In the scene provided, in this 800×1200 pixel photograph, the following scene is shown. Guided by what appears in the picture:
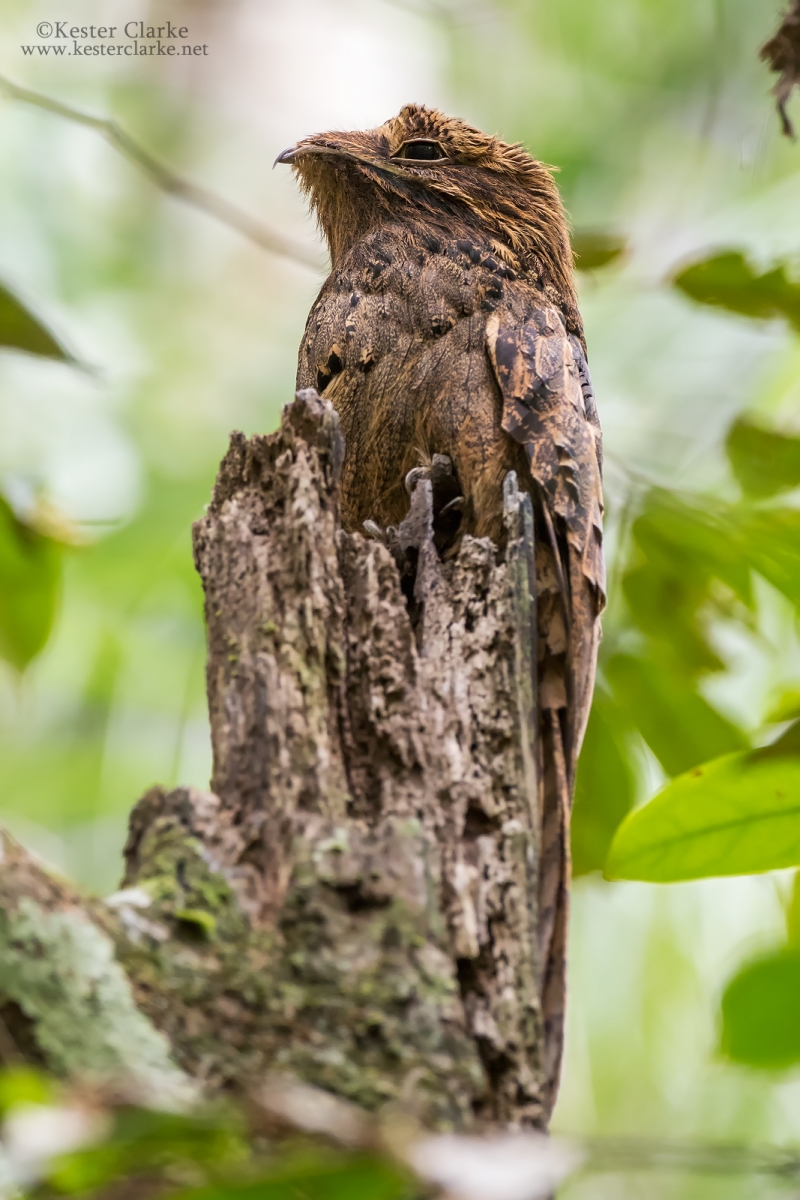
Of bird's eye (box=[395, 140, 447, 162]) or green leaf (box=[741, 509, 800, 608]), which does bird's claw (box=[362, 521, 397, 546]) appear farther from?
bird's eye (box=[395, 140, 447, 162])

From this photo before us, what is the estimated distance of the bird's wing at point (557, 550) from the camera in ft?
7.94

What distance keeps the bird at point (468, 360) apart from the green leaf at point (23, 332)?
741 mm

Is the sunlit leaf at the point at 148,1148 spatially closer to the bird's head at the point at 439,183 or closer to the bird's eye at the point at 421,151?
the bird's head at the point at 439,183

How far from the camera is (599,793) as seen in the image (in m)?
3.27

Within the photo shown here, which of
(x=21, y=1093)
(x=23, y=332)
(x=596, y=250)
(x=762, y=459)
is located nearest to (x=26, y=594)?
(x=23, y=332)

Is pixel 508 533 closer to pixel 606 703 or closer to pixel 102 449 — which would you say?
pixel 606 703

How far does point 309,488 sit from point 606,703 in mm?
1392

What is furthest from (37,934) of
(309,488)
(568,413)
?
(568,413)

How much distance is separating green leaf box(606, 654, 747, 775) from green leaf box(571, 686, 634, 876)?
0.15 m

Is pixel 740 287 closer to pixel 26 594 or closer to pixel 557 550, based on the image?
pixel 557 550

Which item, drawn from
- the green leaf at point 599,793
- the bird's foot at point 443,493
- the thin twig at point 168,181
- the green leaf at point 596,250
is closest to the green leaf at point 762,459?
the green leaf at point 596,250

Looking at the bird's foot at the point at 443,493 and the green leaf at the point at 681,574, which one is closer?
the bird's foot at the point at 443,493

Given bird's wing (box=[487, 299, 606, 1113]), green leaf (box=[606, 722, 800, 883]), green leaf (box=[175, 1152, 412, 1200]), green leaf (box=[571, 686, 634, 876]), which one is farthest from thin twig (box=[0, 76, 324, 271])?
green leaf (box=[175, 1152, 412, 1200])

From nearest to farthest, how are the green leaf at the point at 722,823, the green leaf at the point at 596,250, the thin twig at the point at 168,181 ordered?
the green leaf at the point at 722,823
the thin twig at the point at 168,181
the green leaf at the point at 596,250
